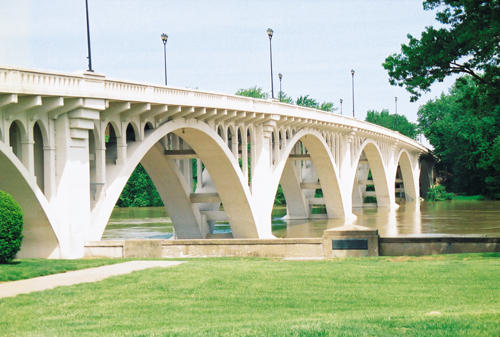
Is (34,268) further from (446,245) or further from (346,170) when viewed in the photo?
(346,170)

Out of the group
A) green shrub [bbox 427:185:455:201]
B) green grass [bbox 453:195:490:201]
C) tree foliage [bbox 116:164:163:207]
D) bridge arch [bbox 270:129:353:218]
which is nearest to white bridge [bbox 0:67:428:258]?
bridge arch [bbox 270:129:353:218]

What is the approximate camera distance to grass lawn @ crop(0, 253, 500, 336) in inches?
337

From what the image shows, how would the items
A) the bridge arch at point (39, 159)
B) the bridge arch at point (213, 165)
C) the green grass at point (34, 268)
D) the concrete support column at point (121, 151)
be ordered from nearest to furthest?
1. the green grass at point (34, 268)
2. the bridge arch at point (39, 159)
3. the concrete support column at point (121, 151)
4. the bridge arch at point (213, 165)

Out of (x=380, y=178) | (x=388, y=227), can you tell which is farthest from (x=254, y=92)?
(x=388, y=227)

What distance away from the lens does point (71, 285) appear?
12.8m

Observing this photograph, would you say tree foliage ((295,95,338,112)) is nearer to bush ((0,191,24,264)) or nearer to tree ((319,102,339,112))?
tree ((319,102,339,112))

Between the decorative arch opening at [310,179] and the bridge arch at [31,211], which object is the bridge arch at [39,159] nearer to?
the bridge arch at [31,211]

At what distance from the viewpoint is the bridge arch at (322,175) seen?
4809 cm

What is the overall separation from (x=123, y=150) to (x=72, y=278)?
34.6 ft

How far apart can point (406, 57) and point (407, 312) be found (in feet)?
47.7

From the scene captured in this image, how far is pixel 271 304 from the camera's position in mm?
10789

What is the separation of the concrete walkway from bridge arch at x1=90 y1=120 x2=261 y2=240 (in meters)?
8.52

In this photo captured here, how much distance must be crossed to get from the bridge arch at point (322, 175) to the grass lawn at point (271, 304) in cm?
2933

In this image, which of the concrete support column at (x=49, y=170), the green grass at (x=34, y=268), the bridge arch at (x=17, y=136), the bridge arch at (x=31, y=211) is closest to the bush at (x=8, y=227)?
the green grass at (x=34, y=268)
